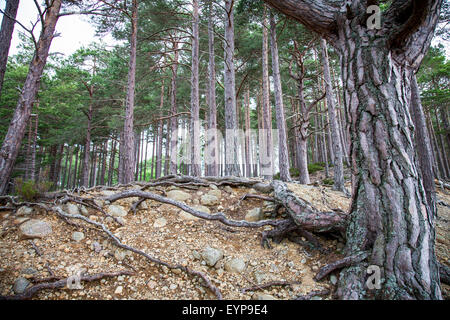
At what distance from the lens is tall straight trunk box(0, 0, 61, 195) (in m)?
4.09

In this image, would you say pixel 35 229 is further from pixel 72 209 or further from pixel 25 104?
pixel 25 104

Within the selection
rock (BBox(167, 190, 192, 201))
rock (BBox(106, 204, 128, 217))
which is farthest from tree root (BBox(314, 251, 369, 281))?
rock (BBox(106, 204, 128, 217))

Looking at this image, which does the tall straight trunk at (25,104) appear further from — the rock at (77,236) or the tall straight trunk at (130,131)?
the tall straight trunk at (130,131)

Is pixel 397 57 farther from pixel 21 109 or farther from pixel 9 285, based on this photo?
pixel 21 109

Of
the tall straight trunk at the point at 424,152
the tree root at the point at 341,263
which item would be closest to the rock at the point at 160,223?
the tree root at the point at 341,263

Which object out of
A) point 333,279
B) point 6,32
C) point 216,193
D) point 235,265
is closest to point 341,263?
point 333,279

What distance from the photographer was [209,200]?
12.9 feet

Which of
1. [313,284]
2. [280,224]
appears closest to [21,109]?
[280,224]

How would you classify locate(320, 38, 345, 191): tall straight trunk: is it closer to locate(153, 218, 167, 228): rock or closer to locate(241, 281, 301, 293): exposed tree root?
locate(241, 281, 301, 293): exposed tree root

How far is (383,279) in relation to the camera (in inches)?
72.3

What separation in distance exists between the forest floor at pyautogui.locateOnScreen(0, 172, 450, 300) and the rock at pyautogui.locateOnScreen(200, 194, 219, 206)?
A: 57cm

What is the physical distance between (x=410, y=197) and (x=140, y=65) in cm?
1193

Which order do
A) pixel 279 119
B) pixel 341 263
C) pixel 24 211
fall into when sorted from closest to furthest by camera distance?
pixel 341 263, pixel 24 211, pixel 279 119

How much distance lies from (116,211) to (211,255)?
76.4 inches
